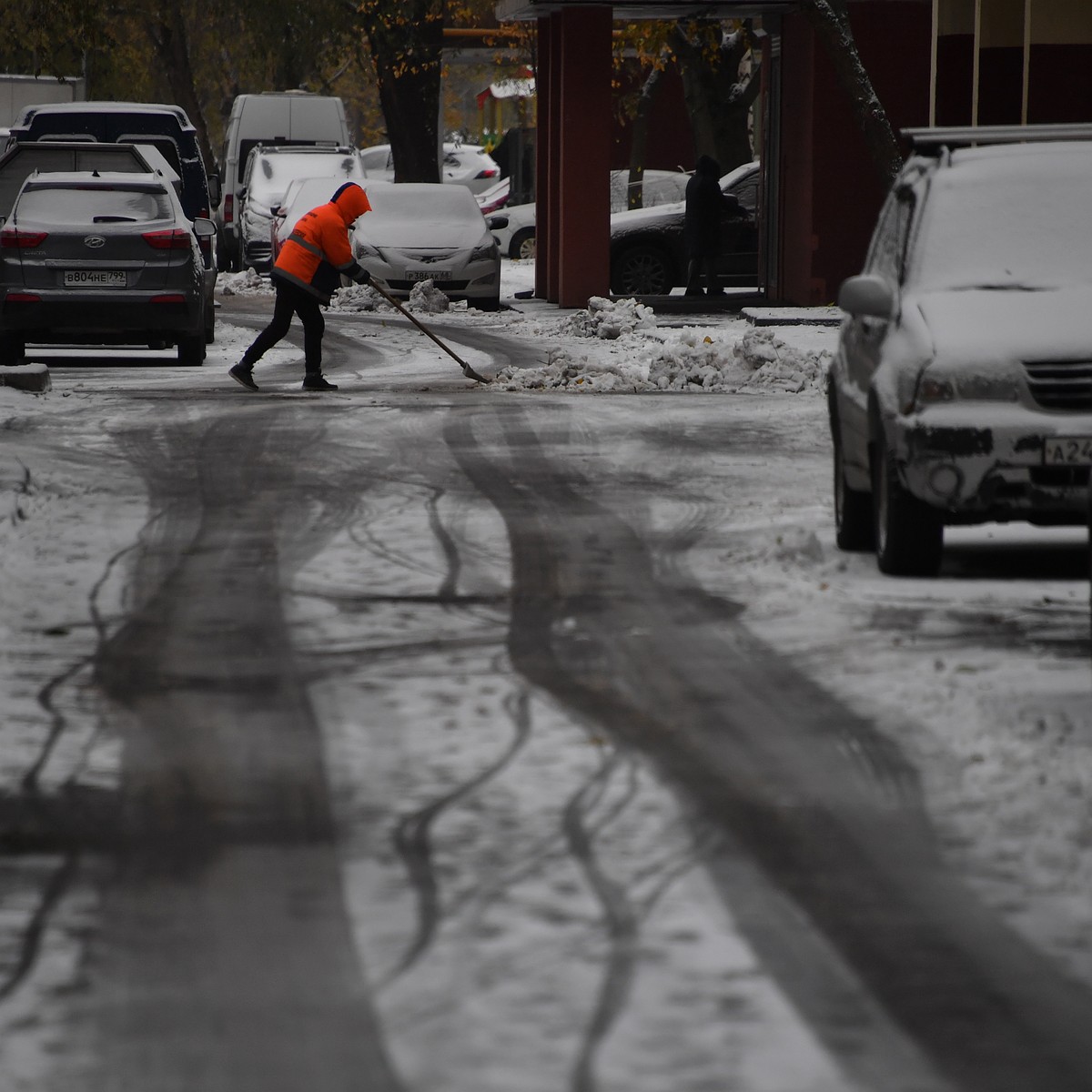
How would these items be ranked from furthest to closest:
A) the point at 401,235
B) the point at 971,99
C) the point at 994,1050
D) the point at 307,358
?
the point at 401,235 < the point at 971,99 < the point at 307,358 < the point at 994,1050

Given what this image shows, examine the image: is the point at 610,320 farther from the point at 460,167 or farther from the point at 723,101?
the point at 460,167

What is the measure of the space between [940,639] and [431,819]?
9.10ft

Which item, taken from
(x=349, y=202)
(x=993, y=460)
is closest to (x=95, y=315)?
(x=349, y=202)

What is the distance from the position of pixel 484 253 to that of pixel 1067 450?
67.5 feet

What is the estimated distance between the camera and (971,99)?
891 inches

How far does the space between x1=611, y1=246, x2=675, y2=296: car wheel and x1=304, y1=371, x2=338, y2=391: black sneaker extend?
546 inches

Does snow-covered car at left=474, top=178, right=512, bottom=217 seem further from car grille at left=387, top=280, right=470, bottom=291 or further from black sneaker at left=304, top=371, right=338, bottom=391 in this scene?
black sneaker at left=304, top=371, right=338, bottom=391

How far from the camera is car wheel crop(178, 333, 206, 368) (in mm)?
20484

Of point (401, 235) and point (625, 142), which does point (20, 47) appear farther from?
point (401, 235)

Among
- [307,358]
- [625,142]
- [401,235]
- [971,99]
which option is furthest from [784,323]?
[625,142]

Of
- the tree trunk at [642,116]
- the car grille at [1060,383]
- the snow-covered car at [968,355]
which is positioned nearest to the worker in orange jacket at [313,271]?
the snow-covered car at [968,355]

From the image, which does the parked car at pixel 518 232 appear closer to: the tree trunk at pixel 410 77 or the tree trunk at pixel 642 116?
the tree trunk at pixel 410 77

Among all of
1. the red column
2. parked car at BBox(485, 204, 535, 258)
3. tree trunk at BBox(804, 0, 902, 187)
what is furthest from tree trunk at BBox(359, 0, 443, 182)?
tree trunk at BBox(804, 0, 902, 187)

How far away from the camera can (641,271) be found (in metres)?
31.5
